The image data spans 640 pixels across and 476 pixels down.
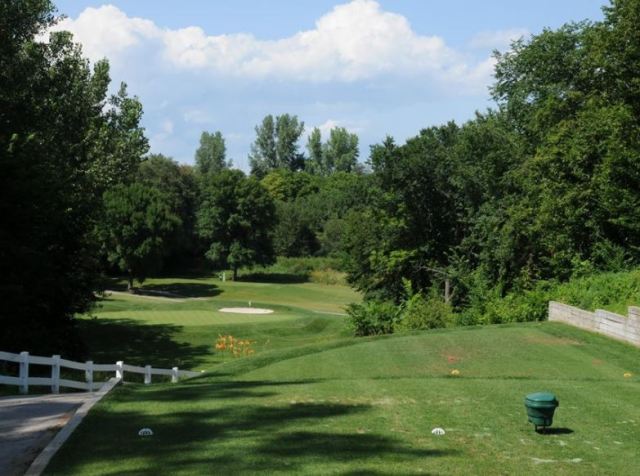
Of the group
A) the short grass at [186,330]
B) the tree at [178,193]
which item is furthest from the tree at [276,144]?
the short grass at [186,330]

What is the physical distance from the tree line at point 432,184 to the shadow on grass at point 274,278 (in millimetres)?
33077

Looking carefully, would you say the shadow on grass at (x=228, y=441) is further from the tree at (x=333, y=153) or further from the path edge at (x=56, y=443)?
the tree at (x=333, y=153)

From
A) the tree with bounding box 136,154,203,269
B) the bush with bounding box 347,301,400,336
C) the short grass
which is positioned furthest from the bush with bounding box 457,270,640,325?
the tree with bounding box 136,154,203,269

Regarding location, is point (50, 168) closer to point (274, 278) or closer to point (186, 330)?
point (186, 330)

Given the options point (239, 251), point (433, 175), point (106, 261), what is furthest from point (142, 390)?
point (239, 251)

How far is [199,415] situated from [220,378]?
6775 mm

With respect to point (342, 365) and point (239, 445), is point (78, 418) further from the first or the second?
point (342, 365)

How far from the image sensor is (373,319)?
28.5 m

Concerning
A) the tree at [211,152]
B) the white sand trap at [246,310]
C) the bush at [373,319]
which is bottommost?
the white sand trap at [246,310]

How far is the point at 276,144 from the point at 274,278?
6892 centimetres

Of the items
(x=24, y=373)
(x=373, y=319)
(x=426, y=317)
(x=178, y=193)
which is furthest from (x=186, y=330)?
(x=178, y=193)

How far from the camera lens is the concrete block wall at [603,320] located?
18125 mm

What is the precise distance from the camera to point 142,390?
1237cm

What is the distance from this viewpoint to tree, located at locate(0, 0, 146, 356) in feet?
73.0
